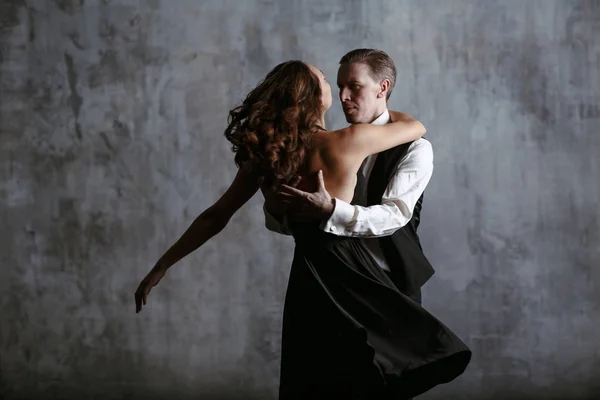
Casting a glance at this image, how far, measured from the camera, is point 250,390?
460 centimetres

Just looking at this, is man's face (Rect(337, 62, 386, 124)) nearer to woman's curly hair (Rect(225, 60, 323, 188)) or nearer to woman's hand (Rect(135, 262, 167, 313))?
woman's curly hair (Rect(225, 60, 323, 188))

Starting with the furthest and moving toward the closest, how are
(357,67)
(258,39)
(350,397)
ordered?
(258,39) < (357,67) < (350,397)

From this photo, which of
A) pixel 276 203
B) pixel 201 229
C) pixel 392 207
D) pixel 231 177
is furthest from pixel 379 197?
pixel 231 177

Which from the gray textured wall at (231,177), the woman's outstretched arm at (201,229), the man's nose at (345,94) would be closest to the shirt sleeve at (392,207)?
the man's nose at (345,94)

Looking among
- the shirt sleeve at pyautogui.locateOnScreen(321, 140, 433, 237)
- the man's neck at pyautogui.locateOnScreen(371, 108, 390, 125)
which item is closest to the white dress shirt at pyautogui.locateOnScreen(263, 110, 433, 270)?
the shirt sleeve at pyautogui.locateOnScreen(321, 140, 433, 237)

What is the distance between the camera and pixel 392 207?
246 cm

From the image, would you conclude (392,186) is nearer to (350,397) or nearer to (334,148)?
(334,148)

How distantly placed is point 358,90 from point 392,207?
1.36 ft

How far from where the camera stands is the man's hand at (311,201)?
93.4 inches

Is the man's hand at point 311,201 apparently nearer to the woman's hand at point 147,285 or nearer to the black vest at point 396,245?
the black vest at point 396,245

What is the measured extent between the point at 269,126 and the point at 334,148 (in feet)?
0.68

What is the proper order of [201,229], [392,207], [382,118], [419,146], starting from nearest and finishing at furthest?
[392,207], [419,146], [382,118], [201,229]

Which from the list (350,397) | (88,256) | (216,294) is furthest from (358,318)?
(88,256)

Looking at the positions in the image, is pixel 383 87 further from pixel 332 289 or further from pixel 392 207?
pixel 332 289
